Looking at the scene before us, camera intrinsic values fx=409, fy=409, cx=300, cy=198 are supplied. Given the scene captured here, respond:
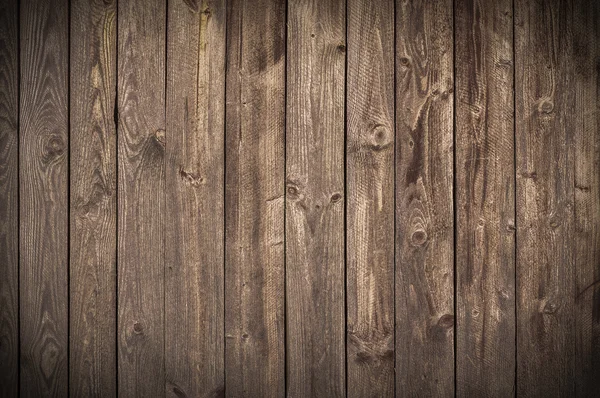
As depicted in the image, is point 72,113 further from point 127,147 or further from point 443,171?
point 443,171

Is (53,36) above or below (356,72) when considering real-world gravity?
above

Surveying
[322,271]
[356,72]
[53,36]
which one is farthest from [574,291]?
[53,36]

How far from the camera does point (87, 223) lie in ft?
4.02

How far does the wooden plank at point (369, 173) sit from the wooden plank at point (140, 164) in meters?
0.57

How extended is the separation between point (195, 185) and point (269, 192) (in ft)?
0.73

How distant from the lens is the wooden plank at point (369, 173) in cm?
123

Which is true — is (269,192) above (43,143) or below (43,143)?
below

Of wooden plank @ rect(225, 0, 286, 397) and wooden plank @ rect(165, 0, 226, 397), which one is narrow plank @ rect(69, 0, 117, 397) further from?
wooden plank @ rect(225, 0, 286, 397)

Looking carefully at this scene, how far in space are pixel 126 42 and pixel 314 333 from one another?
1.04m

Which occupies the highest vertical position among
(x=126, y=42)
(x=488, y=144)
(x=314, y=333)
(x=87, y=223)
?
(x=126, y=42)

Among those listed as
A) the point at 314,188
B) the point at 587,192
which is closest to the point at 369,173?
the point at 314,188

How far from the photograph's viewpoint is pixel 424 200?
48.9 inches

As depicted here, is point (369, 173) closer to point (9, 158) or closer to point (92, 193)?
point (92, 193)

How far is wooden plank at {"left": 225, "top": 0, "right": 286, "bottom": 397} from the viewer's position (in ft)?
4.03
